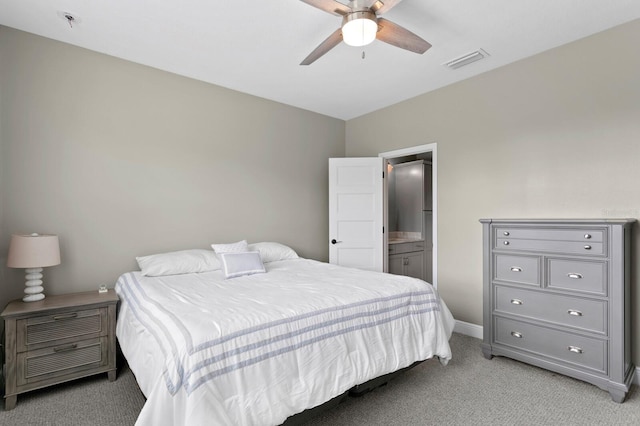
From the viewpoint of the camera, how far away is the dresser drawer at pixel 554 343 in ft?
7.89

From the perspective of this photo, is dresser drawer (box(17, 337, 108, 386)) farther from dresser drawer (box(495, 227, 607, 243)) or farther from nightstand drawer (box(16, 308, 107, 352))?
dresser drawer (box(495, 227, 607, 243))

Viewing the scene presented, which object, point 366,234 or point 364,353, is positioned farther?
point 366,234

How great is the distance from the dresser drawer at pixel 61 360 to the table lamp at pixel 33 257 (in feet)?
1.46

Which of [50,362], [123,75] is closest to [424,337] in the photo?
[50,362]

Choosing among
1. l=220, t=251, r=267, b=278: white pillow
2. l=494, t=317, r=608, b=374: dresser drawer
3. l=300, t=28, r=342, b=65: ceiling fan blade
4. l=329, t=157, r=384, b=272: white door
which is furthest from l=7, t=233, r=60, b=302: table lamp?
l=494, t=317, r=608, b=374: dresser drawer

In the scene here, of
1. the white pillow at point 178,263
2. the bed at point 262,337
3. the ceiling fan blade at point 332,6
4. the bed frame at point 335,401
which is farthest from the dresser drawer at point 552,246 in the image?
the white pillow at point 178,263

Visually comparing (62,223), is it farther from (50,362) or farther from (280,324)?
(280,324)

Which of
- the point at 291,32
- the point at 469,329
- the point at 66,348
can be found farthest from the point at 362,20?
the point at 469,329

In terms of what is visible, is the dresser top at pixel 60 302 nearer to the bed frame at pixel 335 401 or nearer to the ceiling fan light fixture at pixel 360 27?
the bed frame at pixel 335 401

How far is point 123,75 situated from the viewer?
3.15m

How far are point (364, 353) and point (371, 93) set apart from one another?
303cm

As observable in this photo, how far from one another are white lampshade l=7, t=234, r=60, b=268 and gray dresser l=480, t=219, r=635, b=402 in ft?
11.6

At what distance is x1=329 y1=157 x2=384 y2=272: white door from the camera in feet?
14.6

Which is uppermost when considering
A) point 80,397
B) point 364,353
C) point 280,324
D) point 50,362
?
point 280,324
